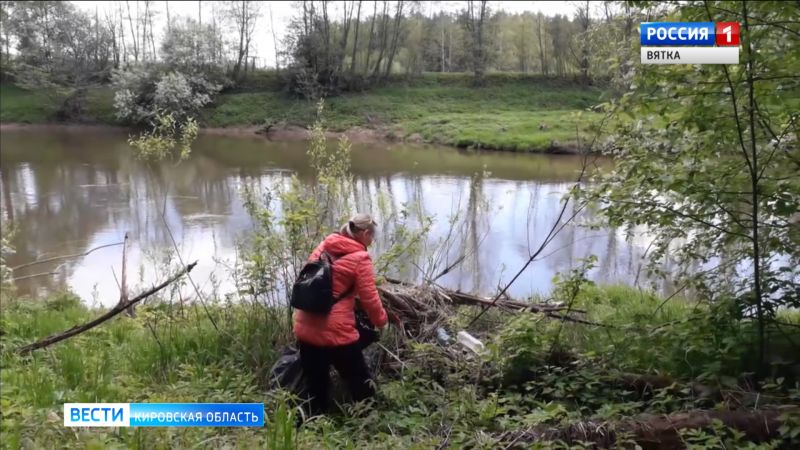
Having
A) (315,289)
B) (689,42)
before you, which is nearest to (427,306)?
(315,289)

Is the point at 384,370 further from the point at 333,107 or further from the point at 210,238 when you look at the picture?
the point at 333,107

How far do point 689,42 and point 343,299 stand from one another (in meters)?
2.59

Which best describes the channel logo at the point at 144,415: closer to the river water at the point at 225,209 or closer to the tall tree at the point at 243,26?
the river water at the point at 225,209

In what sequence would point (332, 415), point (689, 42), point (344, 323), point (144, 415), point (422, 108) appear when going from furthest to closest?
1. point (422, 108)
2. point (332, 415)
3. point (344, 323)
4. point (689, 42)
5. point (144, 415)

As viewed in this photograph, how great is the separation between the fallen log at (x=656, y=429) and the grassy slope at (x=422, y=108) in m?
23.4

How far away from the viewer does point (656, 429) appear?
3371 mm

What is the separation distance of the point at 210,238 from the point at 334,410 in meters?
7.17

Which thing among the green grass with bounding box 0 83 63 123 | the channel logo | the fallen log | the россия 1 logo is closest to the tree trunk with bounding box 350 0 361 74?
the green grass with bounding box 0 83 63 123

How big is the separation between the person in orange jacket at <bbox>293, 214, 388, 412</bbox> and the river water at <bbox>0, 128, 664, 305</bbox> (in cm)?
162

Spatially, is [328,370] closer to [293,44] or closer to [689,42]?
[689,42]

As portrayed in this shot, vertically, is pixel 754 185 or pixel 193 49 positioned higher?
pixel 193 49

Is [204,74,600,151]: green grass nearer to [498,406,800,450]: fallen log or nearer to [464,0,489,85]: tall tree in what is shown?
[464,0,489,85]: tall tree

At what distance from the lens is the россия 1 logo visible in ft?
11.0

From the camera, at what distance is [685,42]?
3.63 metres
